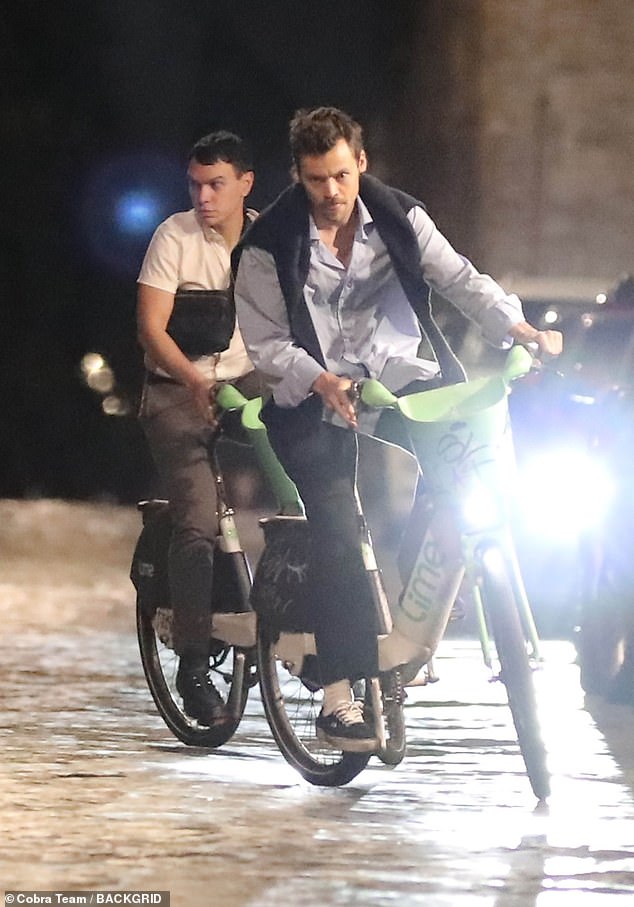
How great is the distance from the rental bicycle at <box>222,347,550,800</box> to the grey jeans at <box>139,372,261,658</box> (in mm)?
646

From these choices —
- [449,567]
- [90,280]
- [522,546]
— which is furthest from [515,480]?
[90,280]

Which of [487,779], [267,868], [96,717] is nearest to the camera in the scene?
[267,868]

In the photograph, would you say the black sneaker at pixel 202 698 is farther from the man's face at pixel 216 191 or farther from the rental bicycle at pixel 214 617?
the man's face at pixel 216 191

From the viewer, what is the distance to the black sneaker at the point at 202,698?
8.50 meters

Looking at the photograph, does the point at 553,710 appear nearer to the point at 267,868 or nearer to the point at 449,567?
the point at 449,567

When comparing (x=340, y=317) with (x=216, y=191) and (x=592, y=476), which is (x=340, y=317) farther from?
(x=592, y=476)

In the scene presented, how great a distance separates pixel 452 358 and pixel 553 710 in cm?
278

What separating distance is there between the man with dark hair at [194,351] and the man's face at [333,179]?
1.19 m

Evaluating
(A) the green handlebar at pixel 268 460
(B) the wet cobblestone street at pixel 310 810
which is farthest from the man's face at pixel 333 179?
(B) the wet cobblestone street at pixel 310 810

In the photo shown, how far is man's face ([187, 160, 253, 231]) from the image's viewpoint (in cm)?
857

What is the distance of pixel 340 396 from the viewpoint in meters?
7.06

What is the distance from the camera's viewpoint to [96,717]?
946cm

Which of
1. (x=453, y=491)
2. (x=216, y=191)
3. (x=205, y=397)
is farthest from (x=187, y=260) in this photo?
(x=453, y=491)

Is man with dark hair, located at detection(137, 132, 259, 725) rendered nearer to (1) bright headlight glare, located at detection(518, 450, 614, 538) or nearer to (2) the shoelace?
(2) the shoelace
